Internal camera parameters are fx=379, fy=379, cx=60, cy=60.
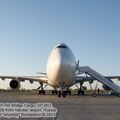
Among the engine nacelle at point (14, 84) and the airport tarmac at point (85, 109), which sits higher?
the engine nacelle at point (14, 84)

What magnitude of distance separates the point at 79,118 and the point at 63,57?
66.3 feet

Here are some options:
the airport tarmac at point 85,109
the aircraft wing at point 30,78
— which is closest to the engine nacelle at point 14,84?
Result: the aircraft wing at point 30,78

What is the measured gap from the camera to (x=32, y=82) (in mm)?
48625

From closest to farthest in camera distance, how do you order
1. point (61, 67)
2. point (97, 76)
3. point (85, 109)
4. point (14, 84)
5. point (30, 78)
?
1. point (85, 109)
2. point (61, 67)
3. point (97, 76)
4. point (14, 84)
5. point (30, 78)

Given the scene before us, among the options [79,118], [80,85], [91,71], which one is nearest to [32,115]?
[79,118]

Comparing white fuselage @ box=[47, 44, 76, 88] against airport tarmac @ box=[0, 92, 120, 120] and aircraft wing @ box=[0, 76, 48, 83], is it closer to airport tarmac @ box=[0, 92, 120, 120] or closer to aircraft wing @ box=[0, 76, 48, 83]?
airport tarmac @ box=[0, 92, 120, 120]

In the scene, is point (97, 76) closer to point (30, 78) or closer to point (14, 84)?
point (30, 78)

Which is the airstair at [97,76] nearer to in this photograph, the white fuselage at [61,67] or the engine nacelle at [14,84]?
the white fuselage at [61,67]

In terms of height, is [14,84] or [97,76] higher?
[97,76]

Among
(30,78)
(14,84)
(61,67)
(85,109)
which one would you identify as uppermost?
(61,67)

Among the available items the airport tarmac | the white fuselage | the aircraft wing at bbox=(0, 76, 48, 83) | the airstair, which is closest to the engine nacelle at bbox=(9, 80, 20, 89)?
the aircraft wing at bbox=(0, 76, 48, 83)

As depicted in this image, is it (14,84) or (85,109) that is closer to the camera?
(85,109)

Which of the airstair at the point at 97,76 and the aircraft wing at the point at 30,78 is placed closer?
the airstair at the point at 97,76

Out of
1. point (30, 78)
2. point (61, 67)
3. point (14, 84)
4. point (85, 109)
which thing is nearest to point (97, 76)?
point (61, 67)
